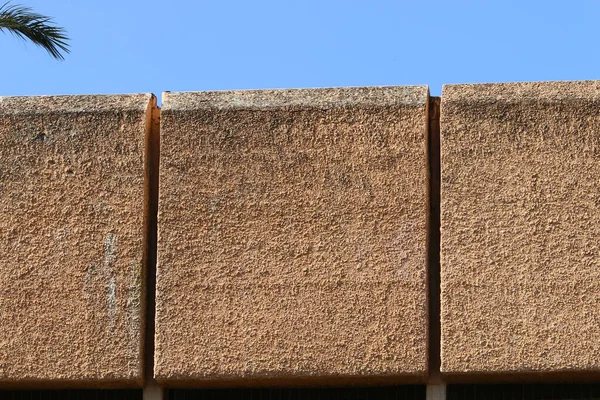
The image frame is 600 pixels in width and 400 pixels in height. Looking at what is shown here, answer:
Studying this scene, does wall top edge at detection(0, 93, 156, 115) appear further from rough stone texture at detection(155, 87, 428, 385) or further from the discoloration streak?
the discoloration streak

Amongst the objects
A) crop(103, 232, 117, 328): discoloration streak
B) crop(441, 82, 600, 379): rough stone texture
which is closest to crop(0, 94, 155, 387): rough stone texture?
crop(103, 232, 117, 328): discoloration streak

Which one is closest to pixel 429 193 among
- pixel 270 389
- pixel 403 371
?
pixel 403 371

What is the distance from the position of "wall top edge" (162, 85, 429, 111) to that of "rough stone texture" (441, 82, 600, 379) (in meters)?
0.18

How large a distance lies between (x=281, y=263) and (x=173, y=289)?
427mm

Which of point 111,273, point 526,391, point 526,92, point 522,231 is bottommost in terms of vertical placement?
point 526,391

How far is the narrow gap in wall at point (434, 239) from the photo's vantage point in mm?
4473

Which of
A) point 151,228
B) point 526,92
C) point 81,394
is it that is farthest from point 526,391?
point 81,394

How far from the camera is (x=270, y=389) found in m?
4.66

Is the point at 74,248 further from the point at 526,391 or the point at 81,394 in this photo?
the point at 526,391

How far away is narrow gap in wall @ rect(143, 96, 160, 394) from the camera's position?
15.0 feet

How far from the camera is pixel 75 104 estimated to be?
4.74m

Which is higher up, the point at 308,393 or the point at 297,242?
the point at 297,242

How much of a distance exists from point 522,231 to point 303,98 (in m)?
0.99

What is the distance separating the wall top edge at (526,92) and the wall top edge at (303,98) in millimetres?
151
